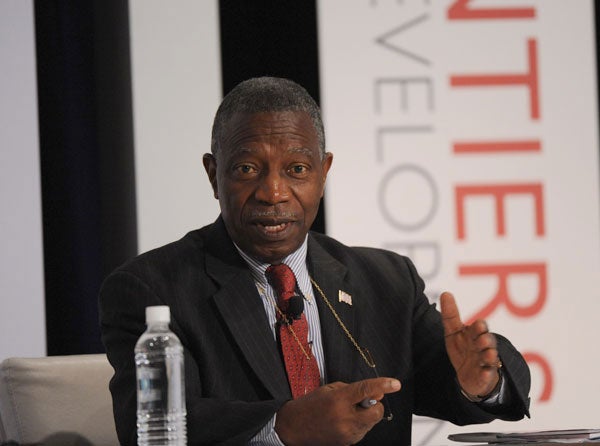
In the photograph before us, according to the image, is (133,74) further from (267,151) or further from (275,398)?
(275,398)

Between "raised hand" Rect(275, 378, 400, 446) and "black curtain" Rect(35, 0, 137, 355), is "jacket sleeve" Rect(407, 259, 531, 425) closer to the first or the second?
"raised hand" Rect(275, 378, 400, 446)

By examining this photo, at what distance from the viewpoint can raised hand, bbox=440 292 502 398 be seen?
230 cm

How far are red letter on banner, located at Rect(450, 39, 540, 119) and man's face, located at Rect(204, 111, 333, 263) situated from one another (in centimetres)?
228

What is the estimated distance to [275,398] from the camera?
2475 mm

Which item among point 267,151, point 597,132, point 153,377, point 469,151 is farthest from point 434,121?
point 153,377

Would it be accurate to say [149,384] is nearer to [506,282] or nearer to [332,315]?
[332,315]

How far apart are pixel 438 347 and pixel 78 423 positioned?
101 centimetres

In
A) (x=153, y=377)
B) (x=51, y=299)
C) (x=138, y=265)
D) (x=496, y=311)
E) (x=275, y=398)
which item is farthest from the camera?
(x=496, y=311)

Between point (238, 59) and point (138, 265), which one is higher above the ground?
point (238, 59)

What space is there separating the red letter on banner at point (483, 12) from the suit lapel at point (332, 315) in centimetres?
229

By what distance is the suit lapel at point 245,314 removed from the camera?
8.23ft

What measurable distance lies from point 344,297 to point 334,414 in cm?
70

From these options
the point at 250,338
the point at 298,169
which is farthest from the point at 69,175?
the point at 250,338

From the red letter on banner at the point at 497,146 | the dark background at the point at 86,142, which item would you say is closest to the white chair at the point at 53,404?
the dark background at the point at 86,142
